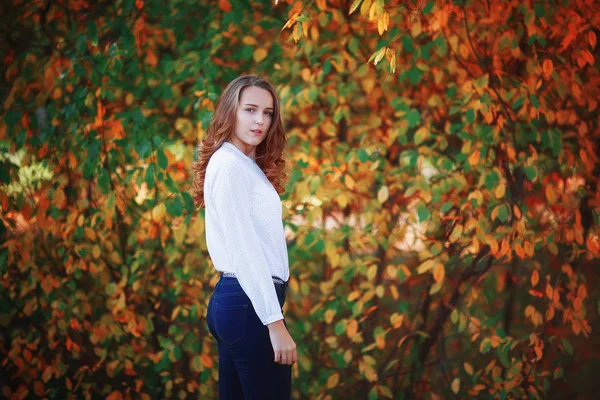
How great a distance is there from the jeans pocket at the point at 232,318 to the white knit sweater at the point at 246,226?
7cm

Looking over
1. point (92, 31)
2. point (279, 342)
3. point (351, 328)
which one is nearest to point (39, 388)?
point (351, 328)

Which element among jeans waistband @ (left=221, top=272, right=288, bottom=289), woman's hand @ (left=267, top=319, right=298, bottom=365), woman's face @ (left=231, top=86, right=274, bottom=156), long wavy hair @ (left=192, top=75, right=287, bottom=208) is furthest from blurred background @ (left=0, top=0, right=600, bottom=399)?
woman's hand @ (left=267, top=319, right=298, bottom=365)

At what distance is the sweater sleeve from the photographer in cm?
188

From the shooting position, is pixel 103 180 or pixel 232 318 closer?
pixel 232 318

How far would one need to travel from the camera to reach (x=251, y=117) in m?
2.09

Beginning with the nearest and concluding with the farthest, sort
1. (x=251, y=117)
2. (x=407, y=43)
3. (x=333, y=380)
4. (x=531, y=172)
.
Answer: (x=251, y=117) < (x=407, y=43) < (x=531, y=172) < (x=333, y=380)

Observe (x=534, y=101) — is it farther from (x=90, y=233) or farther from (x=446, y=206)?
(x=90, y=233)

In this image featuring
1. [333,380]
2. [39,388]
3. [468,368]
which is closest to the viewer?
[468,368]

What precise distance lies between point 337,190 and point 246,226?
143cm

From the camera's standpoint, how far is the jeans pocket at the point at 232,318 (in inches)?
75.9

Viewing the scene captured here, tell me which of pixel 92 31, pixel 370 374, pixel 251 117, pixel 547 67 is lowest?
pixel 370 374

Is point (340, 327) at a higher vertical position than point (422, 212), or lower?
lower

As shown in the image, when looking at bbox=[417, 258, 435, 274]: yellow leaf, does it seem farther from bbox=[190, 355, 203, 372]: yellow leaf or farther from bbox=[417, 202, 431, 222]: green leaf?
bbox=[190, 355, 203, 372]: yellow leaf

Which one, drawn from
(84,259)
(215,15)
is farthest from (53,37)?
(84,259)
